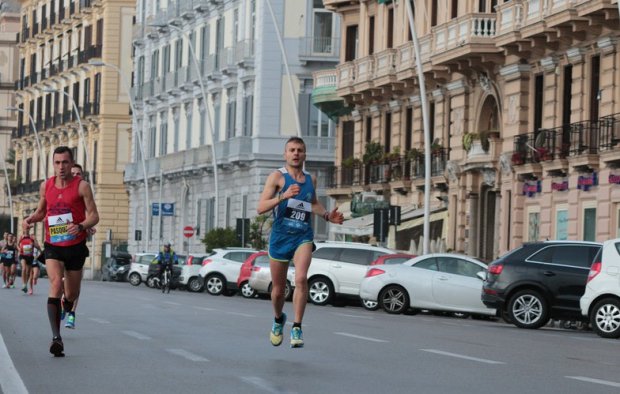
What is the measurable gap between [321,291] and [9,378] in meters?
27.3

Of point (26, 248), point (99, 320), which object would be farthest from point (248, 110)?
point (99, 320)

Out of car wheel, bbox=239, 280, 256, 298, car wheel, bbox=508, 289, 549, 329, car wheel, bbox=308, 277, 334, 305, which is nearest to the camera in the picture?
car wheel, bbox=508, 289, 549, 329

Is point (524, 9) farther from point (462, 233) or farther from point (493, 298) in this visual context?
point (493, 298)

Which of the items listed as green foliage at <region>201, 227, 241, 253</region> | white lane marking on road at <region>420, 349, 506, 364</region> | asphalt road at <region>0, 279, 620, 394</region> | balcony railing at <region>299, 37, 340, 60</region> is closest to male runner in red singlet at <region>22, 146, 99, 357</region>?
asphalt road at <region>0, 279, 620, 394</region>

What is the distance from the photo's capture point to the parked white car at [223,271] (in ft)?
170

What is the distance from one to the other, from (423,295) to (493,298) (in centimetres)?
580

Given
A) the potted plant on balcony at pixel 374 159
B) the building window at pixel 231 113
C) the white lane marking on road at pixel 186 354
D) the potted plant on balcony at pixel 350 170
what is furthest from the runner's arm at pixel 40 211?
the building window at pixel 231 113

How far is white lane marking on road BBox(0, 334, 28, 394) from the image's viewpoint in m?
13.3

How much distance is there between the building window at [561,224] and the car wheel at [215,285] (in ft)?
41.4

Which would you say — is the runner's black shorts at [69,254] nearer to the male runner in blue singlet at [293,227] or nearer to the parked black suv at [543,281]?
the male runner in blue singlet at [293,227]

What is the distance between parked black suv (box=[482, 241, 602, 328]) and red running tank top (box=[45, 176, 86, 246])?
13263 millimetres

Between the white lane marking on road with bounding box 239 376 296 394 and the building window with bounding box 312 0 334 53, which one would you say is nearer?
the white lane marking on road with bounding box 239 376 296 394

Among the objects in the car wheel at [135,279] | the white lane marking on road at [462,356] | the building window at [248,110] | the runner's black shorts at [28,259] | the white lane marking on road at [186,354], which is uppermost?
the building window at [248,110]

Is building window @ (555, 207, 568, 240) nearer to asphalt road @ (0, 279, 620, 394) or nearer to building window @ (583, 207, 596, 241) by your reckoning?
building window @ (583, 207, 596, 241)
